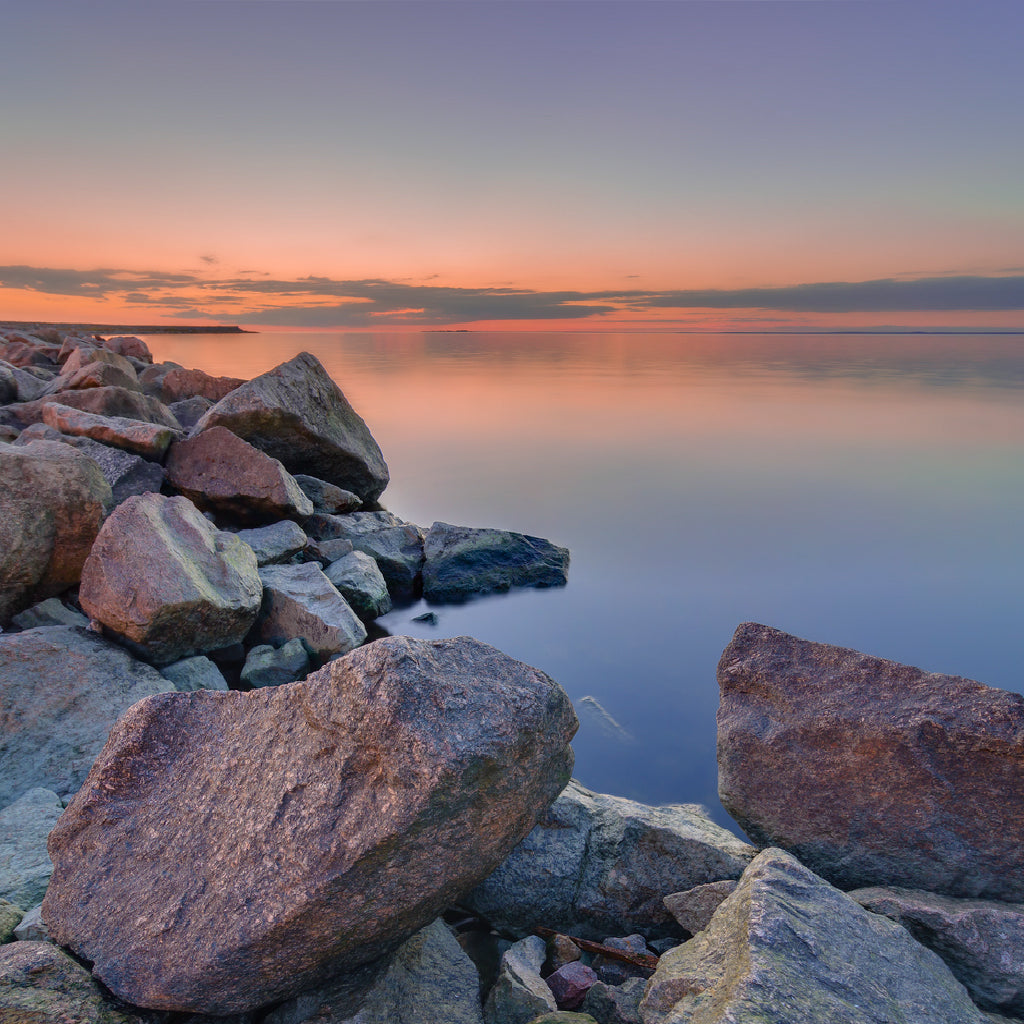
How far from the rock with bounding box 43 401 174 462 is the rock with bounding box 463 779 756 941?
267 inches

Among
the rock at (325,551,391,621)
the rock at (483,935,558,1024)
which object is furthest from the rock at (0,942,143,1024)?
the rock at (325,551,391,621)

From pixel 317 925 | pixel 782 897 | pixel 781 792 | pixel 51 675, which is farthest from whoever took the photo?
pixel 51 675

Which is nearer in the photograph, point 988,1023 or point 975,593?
point 988,1023

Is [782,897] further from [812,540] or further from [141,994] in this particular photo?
[812,540]

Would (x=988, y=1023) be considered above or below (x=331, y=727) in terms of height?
below

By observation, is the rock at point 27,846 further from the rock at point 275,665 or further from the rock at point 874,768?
the rock at point 874,768

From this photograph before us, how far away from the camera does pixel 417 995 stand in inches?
116

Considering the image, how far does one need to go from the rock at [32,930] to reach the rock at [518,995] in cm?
184

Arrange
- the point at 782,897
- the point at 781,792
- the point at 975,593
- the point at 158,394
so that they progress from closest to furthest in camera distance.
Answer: the point at 782,897, the point at 781,792, the point at 975,593, the point at 158,394

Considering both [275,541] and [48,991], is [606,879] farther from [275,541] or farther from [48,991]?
[275,541]

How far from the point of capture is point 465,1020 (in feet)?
9.46

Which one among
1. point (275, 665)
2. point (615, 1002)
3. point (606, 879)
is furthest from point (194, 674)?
point (615, 1002)

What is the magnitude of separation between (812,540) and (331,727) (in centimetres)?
1163

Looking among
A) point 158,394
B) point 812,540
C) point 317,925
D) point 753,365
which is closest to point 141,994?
point 317,925
